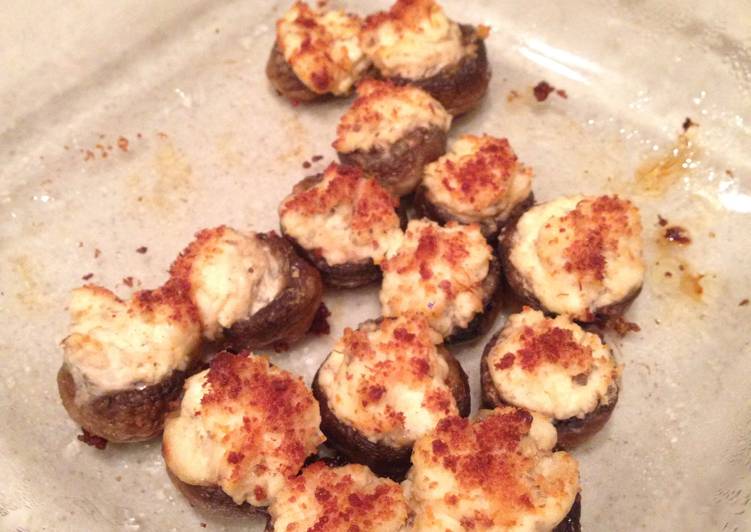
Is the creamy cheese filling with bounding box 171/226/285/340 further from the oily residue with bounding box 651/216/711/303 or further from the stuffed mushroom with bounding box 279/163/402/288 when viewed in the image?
the oily residue with bounding box 651/216/711/303

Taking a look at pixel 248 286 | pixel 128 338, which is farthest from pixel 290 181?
pixel 128 338

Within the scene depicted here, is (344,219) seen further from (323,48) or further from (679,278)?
(679,278)

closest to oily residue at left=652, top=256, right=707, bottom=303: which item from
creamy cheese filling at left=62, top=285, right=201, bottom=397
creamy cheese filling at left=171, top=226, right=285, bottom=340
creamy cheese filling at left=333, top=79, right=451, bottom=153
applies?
creamy cheese filling at left=333, top=79, right=451, bottom=153

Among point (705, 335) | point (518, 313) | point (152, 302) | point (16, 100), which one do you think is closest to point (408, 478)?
point (518, 313)

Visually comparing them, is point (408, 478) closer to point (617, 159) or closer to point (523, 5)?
point (617, 159)

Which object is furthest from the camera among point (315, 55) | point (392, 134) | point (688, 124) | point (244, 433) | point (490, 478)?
point (688, 124)

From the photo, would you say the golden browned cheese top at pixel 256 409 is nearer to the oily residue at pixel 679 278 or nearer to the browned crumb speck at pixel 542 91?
the oily residue at pixel 679 278
